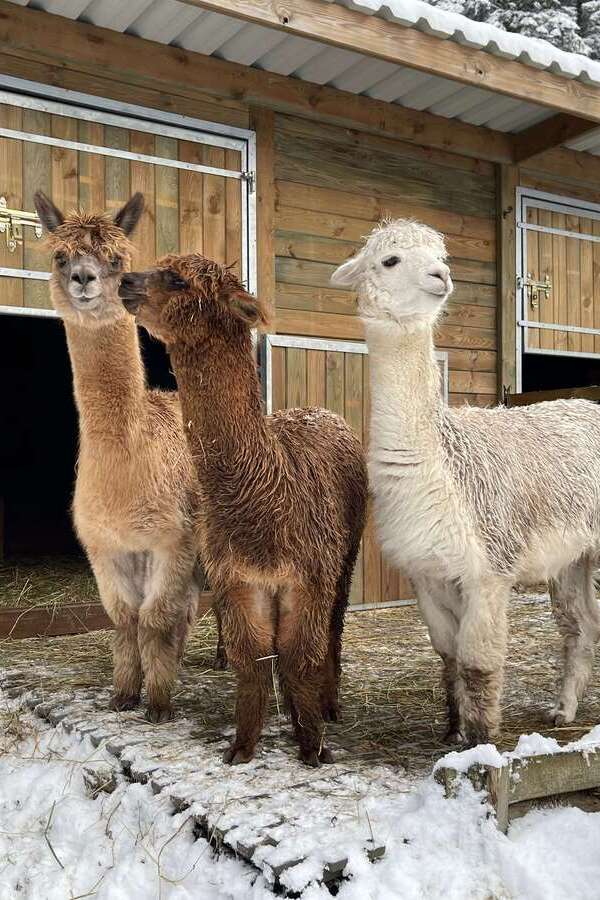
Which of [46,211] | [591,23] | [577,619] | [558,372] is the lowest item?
[577,619]

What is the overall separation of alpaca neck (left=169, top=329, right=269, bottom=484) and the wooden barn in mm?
2497

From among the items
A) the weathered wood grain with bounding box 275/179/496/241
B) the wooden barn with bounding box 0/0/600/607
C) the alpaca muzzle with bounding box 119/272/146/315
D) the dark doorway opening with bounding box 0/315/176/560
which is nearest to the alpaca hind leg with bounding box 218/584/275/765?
the alpaca muzzle with bounding box 119/272/146/315

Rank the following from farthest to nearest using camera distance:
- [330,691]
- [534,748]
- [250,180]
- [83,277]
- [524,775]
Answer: [250,180] → [330,691] → [83,277] → [534,748] → [524,775]

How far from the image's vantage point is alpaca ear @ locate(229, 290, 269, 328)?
114 inches

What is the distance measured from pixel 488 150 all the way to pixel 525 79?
135cm

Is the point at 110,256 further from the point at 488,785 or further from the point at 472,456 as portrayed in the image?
the point at 488,785

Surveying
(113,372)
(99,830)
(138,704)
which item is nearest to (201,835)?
(99,830)

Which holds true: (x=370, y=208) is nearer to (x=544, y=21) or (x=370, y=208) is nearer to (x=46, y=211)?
(x=46, y=211)

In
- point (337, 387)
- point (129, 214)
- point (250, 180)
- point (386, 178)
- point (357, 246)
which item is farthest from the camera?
point (386, 178)

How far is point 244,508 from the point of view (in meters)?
2.99

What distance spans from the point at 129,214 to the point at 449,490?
6.61ft

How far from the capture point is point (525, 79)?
5.69m

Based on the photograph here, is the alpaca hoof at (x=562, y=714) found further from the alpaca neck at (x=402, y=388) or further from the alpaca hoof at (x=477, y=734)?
the alpaca neck at (x=402, y=388)

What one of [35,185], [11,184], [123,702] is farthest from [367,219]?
[123,702]
